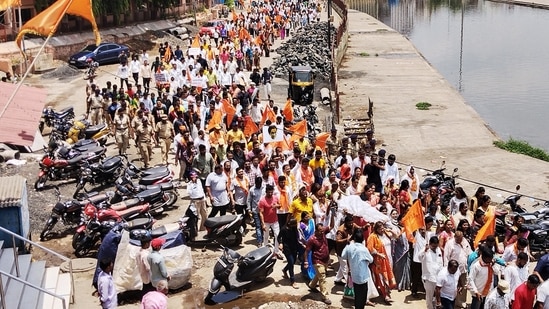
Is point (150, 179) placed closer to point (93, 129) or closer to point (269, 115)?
point (93, 129)

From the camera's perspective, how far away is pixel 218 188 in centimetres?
1232

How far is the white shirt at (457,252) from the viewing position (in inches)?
376

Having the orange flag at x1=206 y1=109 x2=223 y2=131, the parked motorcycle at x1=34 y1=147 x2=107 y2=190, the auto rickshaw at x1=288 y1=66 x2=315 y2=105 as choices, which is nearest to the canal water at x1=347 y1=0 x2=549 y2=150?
the auto rickshaw at x1=288 y1=66 x2=315 y2=105

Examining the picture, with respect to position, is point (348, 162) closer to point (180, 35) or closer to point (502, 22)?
point (180, 35)

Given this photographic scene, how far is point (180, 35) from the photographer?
44656mm

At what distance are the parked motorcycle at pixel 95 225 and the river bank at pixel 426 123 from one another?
9699mm

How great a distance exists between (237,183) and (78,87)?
17.2 meters

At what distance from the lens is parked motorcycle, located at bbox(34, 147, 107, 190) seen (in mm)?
15070

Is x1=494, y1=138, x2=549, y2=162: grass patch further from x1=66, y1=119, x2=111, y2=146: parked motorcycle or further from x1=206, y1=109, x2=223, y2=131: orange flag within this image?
x1=66, y1=119, x2=111, y2=146: parked motorcycle

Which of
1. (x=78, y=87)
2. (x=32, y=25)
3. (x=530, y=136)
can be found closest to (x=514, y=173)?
(x=530, y=136)

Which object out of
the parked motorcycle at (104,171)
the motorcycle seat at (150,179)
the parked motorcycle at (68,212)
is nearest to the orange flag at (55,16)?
the parked motorcycle at (68,212)

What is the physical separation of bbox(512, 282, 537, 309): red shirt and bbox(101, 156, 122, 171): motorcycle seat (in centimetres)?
980

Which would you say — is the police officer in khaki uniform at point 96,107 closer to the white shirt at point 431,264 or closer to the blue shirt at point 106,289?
the blue shirt at point 106,289

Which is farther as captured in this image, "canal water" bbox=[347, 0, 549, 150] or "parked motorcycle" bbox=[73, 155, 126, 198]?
"canal water" bbox=[347, 0, 549, 150]
